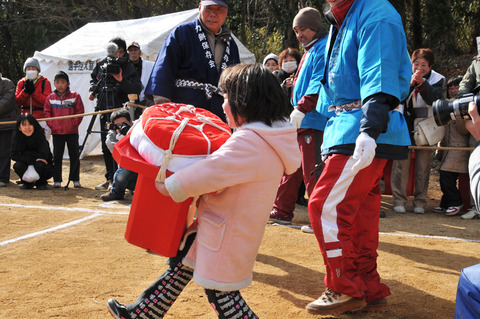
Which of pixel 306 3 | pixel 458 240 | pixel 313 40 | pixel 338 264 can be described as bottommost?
pixel 458 240

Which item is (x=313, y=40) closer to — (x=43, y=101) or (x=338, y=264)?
(x=338, y=264)

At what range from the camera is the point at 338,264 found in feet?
9.88

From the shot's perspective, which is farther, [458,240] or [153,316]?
[458,240]

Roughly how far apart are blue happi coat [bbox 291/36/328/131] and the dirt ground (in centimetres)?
110

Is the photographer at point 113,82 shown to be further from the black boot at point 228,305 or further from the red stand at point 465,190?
the black boot at point 228,305

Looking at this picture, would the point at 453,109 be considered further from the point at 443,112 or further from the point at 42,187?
the point at 42,187

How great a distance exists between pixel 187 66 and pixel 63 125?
16.5ft

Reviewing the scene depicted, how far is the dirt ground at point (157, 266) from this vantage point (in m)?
3.21

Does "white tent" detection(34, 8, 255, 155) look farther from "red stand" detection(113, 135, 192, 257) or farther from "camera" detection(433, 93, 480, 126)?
"camera" detection(433, 93, 480, 126)

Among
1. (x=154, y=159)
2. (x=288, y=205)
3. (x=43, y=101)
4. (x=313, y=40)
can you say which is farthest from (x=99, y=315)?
(x=43, y=101)

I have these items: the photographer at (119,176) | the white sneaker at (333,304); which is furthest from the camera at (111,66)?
the white sneaker at (333,304)

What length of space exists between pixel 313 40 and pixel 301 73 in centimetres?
37

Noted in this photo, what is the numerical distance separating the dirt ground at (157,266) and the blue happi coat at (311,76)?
1.10 meters

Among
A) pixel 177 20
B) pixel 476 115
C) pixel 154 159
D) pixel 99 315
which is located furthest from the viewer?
pixel 177 20
